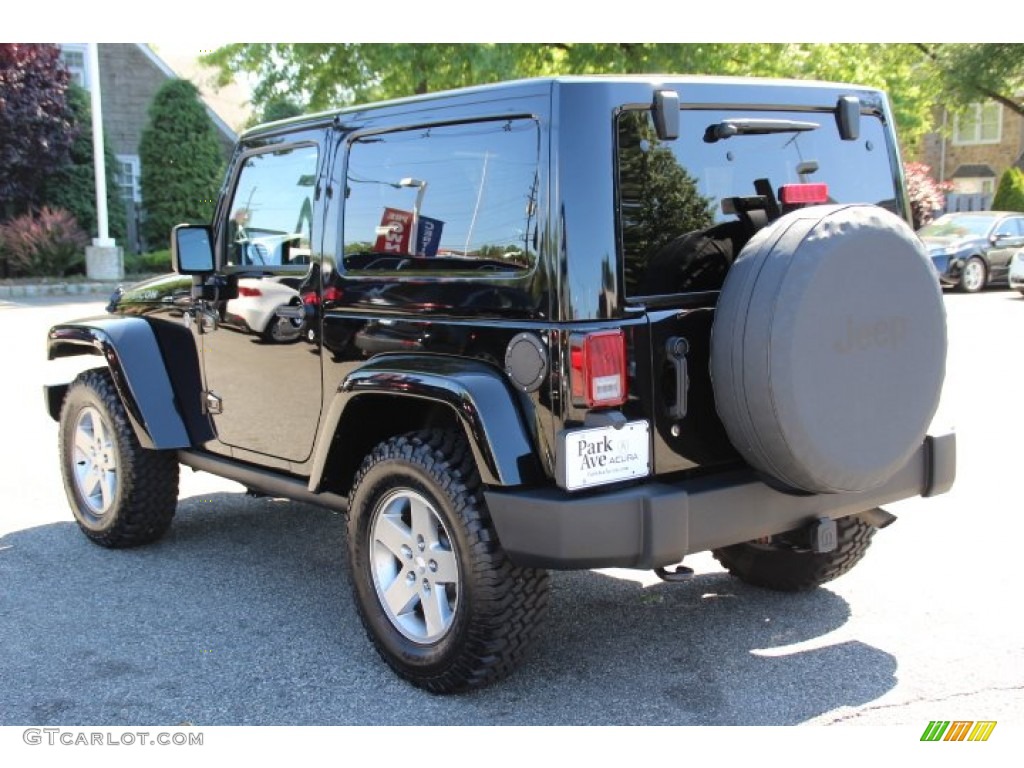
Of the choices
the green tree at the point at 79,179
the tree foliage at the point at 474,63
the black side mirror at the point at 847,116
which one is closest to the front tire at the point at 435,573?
the black side mirror at the point at 847,116

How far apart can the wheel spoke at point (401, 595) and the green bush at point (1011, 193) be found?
91.6 ft

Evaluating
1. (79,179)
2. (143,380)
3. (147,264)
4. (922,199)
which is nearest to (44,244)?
(147,264)

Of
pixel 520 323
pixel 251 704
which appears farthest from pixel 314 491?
pixel 520 323

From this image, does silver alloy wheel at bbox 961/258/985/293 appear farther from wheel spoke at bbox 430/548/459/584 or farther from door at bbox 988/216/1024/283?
wheel spoke at bbox 430/548/459/584

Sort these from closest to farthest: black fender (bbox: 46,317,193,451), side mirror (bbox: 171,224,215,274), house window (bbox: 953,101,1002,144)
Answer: side mirror (bbox: 171,224,215,274) → black fender (bbox: 46,317,193,451) → house window (bbox: 953,101,1002,144)

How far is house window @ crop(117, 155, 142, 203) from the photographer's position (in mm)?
27347

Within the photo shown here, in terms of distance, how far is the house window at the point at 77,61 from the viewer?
26.6m

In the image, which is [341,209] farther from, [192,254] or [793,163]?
[793,163]

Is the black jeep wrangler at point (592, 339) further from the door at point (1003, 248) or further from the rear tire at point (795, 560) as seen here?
the door at point (1003, 248)

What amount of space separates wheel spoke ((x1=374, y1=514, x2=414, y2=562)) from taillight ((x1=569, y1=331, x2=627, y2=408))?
908 mm

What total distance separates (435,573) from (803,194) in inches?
70.6

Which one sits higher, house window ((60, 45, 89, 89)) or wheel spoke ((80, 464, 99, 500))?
house window ((60, 45, 89, 89))

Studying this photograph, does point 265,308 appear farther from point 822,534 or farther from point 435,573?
point 822,534

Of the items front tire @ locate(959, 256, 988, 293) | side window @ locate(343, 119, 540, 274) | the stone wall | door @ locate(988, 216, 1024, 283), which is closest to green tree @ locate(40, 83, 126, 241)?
front tire @ locate(959, 256, 988, 293)
